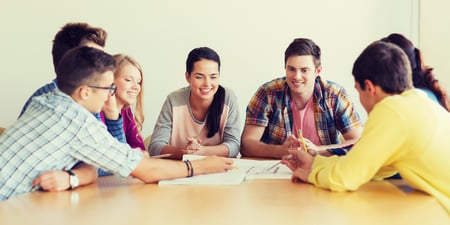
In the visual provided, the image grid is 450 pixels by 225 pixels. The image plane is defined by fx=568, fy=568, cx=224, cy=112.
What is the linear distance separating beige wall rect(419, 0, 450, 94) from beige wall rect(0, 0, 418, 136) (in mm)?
94

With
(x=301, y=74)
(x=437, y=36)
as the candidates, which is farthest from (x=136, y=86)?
(x=437, y=36)

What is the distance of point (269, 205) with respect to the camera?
1591 millimetres

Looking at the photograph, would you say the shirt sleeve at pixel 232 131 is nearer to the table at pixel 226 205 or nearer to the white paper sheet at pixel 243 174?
the white paper sheet at pixel 243 174

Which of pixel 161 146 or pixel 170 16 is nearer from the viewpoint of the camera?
pixel 161 146

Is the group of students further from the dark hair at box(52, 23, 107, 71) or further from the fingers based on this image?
the dark hair at box(52, 23, 107, 71)

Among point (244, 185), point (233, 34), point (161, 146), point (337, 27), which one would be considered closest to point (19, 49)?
point (233, 34)

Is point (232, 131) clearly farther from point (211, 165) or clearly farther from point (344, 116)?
point (211, 165)

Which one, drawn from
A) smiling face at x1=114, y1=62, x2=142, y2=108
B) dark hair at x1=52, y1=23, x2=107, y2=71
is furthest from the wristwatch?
smiling face at x1=114, y1=62, x2=142, y2=108

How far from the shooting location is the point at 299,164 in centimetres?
206

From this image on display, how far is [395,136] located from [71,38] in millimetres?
1388

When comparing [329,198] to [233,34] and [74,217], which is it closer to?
[74,217]

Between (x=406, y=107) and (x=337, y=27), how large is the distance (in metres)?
2.43

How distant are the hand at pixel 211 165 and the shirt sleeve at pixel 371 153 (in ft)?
1.38

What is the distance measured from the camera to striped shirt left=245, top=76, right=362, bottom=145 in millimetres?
2859
